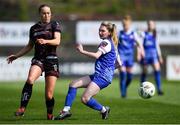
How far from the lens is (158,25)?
38.5 m

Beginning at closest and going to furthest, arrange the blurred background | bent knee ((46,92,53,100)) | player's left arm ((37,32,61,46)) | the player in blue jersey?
player's left arm ((37,32,61,46)) → bent knee ((46,92,53,100)) → the player in blue jersey → the blurred background

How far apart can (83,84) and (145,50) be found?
10746 mm

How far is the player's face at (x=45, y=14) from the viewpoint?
14.5 metres

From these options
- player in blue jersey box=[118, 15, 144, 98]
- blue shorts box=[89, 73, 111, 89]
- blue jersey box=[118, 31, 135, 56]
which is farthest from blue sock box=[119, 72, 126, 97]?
blue shorts box=[89, 73, 111, 89]

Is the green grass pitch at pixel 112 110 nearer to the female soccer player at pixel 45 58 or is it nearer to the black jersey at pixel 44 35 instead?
the female soccer player at pixel 45 58

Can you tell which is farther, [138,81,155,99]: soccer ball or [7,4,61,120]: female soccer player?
[138,81,155,99]: soccer ball

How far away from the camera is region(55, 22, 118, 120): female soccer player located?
14.6 m

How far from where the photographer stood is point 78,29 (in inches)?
1494

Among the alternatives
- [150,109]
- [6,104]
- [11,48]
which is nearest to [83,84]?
[150,109]

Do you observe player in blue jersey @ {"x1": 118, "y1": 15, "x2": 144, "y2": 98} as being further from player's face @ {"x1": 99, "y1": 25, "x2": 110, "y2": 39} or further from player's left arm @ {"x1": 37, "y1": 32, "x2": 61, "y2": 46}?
player's left arm @ {"x1": 37, "y1": 32, "x2": 61, "y2": 46}

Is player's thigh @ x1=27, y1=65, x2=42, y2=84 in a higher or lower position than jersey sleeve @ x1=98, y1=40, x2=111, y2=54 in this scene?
lower

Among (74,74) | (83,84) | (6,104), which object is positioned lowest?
(74,74)

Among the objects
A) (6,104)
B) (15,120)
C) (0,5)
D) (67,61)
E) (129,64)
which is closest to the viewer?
(15,120)

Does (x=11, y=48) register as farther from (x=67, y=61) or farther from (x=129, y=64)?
(x=129, y=64)
